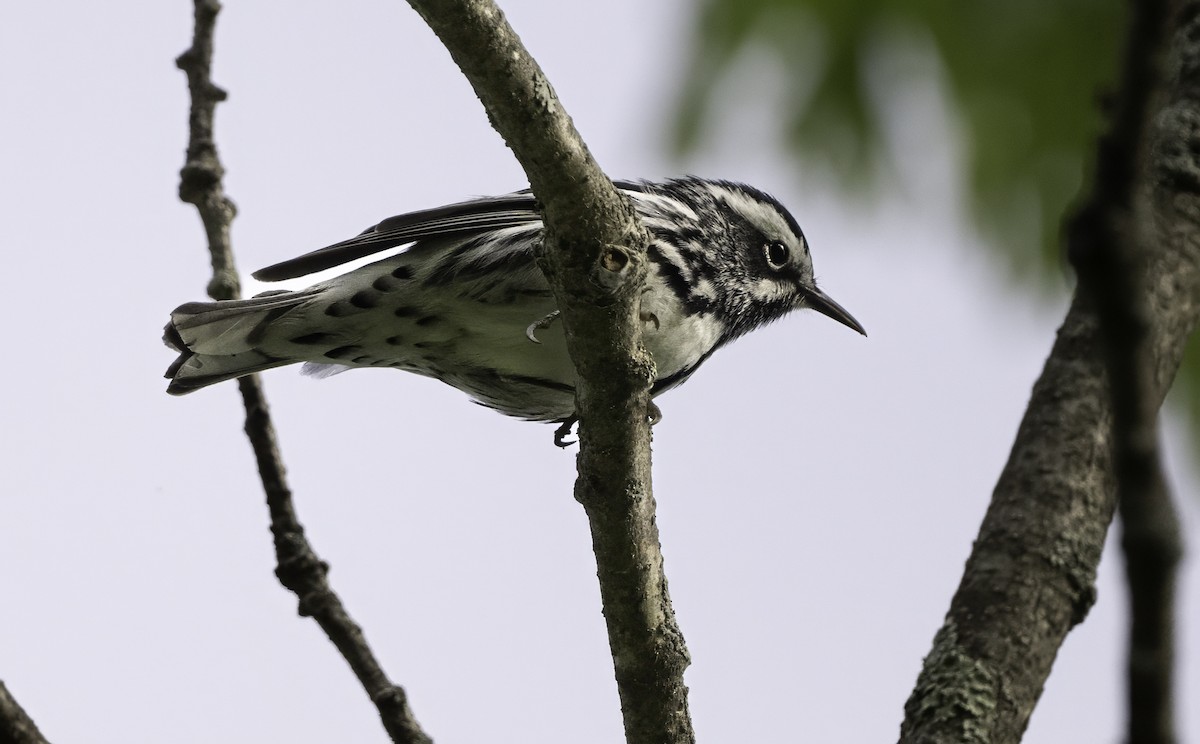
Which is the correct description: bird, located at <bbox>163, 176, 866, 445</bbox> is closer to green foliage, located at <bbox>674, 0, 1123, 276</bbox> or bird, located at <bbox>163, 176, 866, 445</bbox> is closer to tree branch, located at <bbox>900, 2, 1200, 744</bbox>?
tree branch, located at <bbox>900, 2, 1200, 744</bbox>

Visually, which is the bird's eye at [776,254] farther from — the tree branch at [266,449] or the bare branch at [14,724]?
the bare branch at [14,724]

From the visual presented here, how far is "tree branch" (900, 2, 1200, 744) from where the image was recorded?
10.6 feet

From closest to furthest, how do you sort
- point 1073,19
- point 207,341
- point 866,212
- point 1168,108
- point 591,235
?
1. point 591,235
2. point 1168,108
3. point 207,341
4. point 1073,19
5. point 866,212

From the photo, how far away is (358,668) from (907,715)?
1.53 metres

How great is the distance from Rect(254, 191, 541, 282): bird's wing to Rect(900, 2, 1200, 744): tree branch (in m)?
1.84

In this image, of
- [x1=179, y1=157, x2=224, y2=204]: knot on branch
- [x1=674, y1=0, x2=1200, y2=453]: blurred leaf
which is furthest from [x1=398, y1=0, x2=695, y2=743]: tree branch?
[x1=674, y1=0, x2=1200, y2=453]: blurred leaf

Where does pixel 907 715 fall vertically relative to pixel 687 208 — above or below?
below

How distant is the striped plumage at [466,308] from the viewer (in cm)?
442

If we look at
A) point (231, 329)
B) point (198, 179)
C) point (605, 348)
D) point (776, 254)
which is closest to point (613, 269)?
point (605, 348)

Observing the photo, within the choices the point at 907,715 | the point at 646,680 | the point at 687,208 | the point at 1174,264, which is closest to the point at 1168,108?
the point at 1174,264

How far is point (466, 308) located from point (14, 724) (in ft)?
7.42

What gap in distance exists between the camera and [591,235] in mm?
2947

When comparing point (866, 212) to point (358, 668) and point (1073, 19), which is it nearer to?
point (1073, 19)

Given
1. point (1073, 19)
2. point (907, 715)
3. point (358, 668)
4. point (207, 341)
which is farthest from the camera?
point (1073, 19)
